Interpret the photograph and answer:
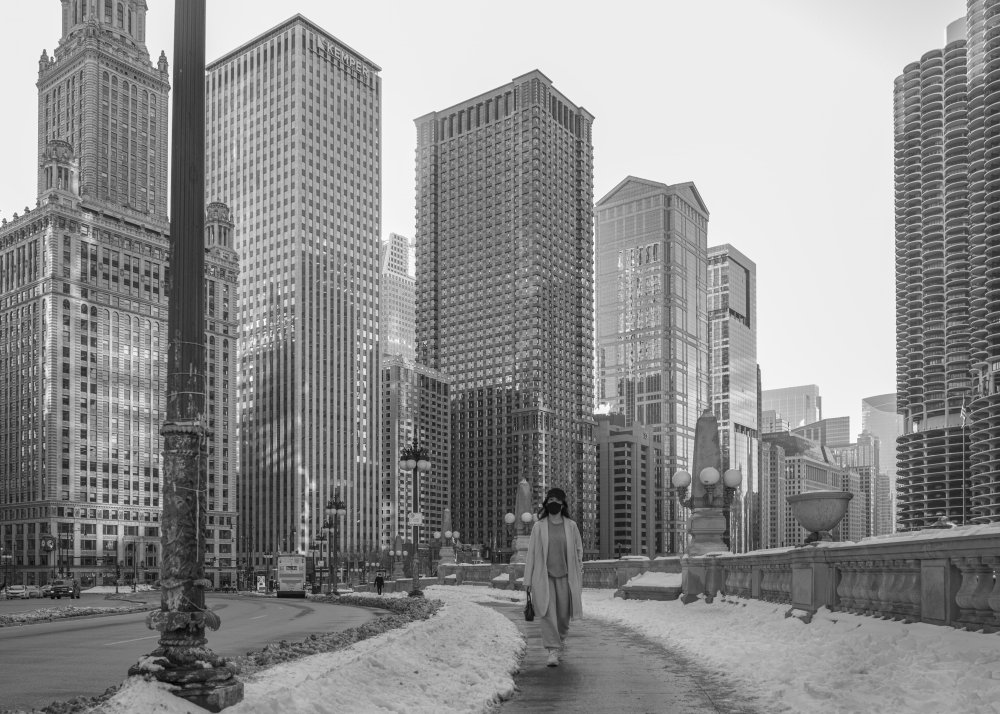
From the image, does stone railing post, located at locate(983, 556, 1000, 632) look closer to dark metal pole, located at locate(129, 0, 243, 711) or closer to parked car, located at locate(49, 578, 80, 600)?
dark metal pole, located at locate(129, 0, 243, 711)

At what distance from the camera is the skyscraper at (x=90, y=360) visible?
5896 inches

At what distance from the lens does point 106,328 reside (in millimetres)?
158625

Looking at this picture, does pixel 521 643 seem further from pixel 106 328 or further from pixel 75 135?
pixel 75 135

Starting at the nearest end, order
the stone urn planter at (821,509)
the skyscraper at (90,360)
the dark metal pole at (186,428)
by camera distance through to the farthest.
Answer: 1. the dark metal pole at (186,428)
2. the stone urn planter at (821,509)
3. the skyscraper at (90,360)

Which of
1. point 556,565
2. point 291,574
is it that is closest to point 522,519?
point 291,574

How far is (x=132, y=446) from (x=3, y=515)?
21.0 meters

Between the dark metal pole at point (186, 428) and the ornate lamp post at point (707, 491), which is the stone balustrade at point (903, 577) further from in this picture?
the ornate lamp post at point (707, 491)

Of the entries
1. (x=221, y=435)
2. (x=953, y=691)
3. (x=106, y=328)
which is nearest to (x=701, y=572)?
(x=953, y=691)

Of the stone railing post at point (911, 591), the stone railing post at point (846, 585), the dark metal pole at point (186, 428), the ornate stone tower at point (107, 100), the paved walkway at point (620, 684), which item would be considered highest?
the ornate stone tower at point (107, 100)

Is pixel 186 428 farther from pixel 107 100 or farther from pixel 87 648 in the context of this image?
pixel 107 100

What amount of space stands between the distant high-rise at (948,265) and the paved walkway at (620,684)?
153 m

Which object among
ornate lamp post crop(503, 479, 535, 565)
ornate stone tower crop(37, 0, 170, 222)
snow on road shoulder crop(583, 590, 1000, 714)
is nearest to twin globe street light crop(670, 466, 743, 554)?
snow on road shoulder crop(583, 590, 1000, 714)

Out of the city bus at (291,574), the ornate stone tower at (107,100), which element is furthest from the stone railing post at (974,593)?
the ornate stone tower at (107,100)

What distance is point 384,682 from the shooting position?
9.59m
